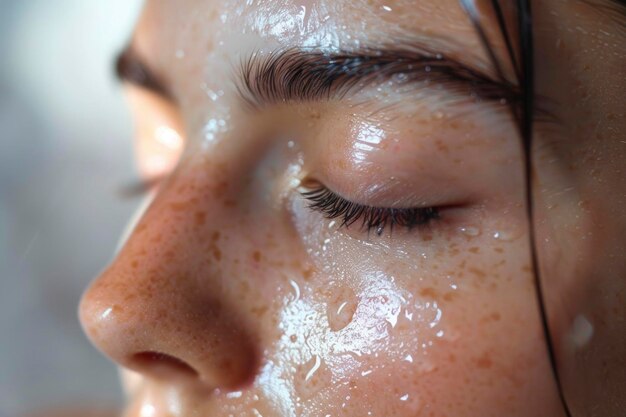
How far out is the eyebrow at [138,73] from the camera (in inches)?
27.4

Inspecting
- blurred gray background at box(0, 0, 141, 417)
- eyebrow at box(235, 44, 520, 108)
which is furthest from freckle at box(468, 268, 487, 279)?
blurred gray background at box(0, 0, 141, 417)

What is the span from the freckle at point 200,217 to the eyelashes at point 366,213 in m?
0.09

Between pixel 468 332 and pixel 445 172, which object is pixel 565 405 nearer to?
pixel 468 332

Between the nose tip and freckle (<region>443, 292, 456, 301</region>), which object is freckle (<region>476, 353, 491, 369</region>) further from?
the nose tip

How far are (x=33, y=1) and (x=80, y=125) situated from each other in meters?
0.30

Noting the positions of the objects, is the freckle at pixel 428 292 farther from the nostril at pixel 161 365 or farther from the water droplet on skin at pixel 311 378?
the nostril at pixel 161 365

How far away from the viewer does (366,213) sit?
539 millimetres

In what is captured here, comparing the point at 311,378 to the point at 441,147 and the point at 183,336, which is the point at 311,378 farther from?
the point at 441,147

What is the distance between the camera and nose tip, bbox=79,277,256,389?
1.78 feet

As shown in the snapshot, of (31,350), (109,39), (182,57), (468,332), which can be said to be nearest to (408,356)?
(468,332)

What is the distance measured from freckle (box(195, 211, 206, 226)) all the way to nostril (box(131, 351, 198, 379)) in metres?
0.12

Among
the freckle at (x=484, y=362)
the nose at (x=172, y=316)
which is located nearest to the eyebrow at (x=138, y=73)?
the nose at (x=172, y=316)

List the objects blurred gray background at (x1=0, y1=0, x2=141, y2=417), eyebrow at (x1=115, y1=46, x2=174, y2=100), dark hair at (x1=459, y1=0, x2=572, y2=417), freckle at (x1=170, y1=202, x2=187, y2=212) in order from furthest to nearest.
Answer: blurred gray background at (x1=0, y1=0, x2=141, y2=417) → eyebrow at (x1=115, y1=46, x2=174, y2=100) → freckle at (x1=170, y1=202, x2=187, y2=212) → dark hair at (x1=459, y1=0, x2=572, y2=417)

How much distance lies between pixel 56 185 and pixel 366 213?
3.34ft
